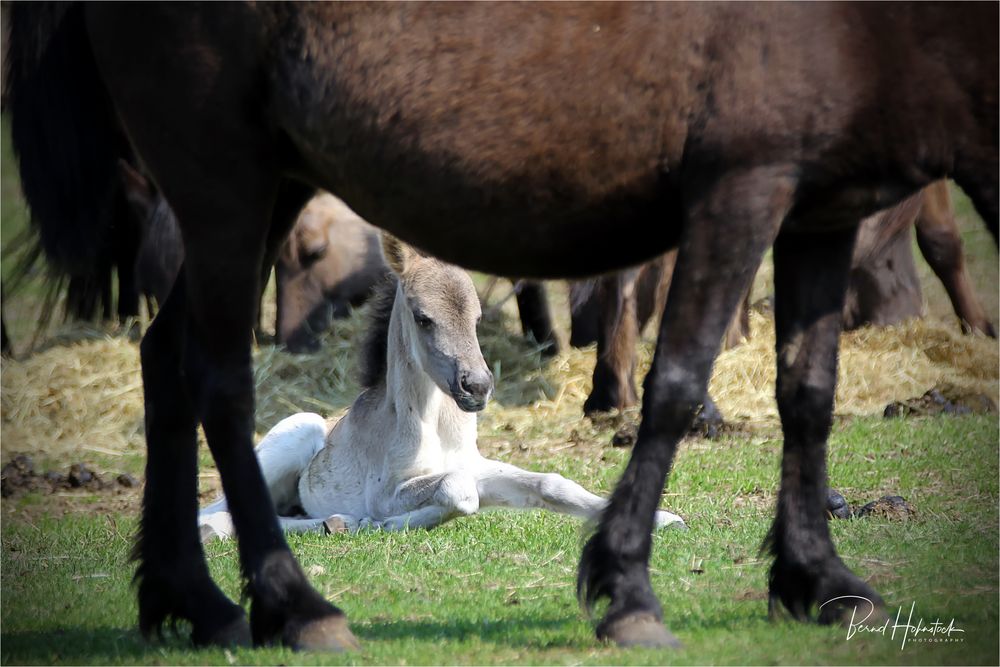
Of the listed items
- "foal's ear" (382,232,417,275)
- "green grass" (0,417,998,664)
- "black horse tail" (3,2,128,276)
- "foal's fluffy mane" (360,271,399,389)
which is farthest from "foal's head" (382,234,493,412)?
"black horse tail" (3,2,128,276)

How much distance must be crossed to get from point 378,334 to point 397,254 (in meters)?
0.65

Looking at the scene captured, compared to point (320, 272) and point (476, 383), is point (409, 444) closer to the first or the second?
point (476, 383)

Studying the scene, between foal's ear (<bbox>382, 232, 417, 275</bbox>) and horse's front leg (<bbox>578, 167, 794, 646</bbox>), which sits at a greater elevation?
foal's ear (<bbox>382, 232, 417, 275</bbox>)

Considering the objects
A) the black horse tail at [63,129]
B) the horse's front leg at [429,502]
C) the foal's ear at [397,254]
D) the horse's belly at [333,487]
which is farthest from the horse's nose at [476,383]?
the black horse tail at [63,129]

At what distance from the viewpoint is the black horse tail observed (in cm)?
429

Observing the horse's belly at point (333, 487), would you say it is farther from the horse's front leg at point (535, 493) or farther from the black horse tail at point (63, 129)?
the black horse tail at point (63, 129)

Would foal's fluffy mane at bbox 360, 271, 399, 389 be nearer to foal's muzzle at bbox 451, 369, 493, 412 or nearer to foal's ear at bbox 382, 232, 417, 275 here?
foal's ear at bbox 382, 232, 417, 275

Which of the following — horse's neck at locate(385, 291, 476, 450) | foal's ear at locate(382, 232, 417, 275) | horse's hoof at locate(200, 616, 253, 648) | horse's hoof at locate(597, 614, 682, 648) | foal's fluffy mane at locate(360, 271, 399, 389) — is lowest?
horse's hoof at locate(200, 616, 253, 648)

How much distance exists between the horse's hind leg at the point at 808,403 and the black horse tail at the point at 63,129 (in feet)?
7.49

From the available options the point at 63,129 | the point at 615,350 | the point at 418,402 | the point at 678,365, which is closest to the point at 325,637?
the point at 678,365

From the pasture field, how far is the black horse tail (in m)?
1.35

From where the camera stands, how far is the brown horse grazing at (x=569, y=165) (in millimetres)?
3504

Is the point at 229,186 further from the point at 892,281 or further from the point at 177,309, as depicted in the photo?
the point at 892,281

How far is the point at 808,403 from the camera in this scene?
4.06 metres
